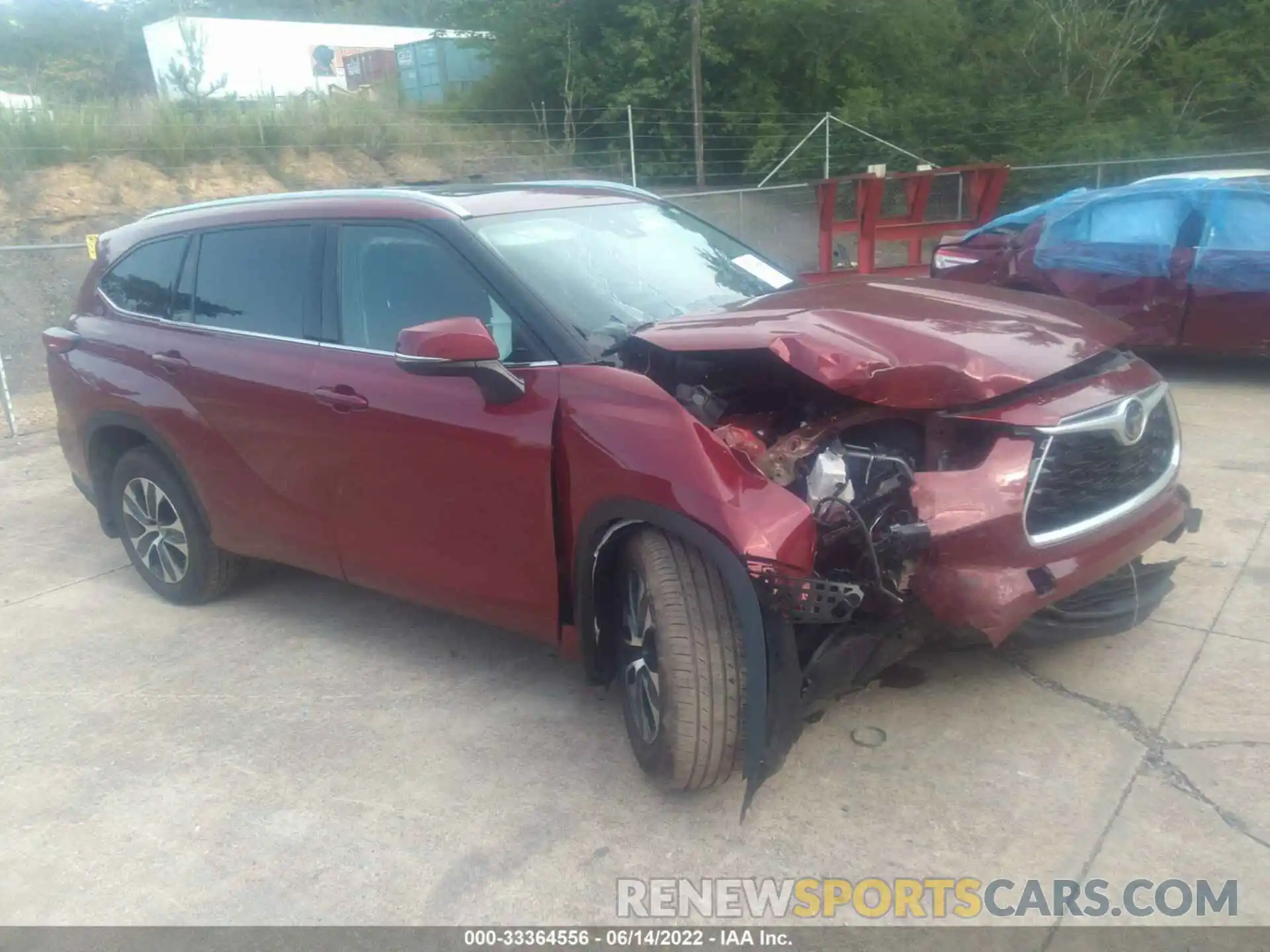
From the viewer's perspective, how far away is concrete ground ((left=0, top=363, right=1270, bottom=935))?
300 cm

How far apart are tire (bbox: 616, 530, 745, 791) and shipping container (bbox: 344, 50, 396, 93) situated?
32482mm

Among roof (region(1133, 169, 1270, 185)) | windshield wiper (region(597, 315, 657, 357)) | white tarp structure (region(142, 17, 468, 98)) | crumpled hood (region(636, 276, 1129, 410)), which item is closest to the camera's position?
crumpled hood (region(636, 276, 1129, 410))

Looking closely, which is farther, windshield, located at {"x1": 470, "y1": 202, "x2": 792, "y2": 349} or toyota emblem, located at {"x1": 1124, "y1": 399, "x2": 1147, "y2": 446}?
windshield, located at {"x1": 470, "y1": 202, "x2": 792, "y2": 349}

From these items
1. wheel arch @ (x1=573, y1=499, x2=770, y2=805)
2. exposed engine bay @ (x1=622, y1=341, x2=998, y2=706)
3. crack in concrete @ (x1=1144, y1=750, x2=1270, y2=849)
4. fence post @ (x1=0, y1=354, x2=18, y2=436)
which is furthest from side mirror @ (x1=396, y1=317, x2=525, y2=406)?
fence post @ (x1=0, y1=354, x2=18, y2=436)

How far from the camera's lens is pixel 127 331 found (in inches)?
196

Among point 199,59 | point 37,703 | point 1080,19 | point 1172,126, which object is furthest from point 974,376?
point 199,59

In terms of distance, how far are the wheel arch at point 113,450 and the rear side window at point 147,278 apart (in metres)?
0.52

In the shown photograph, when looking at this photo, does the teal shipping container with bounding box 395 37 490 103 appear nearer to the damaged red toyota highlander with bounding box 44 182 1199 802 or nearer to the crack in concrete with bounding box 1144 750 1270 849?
the damaged red toyota highlander with bounding box 44 182 1199 802

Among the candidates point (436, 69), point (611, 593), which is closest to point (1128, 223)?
point (611, 593)

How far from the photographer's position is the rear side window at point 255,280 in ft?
14.1

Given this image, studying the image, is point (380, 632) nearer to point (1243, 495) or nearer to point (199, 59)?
point (1243, 495)

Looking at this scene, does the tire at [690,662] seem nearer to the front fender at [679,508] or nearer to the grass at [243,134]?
the front fender at [679,508]

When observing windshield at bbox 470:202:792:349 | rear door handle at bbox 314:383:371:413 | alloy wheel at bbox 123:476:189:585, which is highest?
windshield at bbox 470:202:792:349

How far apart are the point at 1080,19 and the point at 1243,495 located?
18.9 metres
